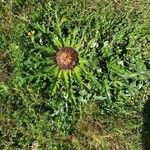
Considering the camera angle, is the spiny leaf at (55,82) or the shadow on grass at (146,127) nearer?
the spiny leaf at (55,82)

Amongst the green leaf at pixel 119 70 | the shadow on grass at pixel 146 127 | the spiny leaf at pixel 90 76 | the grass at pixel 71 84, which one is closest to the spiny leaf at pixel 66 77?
the grass at pixel 71 84

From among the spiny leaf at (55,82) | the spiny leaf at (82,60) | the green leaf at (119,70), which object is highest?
the spiny leaf at (82,60)

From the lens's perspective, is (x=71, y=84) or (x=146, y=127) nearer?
(x=71, y=84)

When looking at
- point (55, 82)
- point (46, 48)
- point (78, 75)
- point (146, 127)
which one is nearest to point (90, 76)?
point (78, 75)

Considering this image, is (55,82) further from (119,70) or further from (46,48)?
(119,70)

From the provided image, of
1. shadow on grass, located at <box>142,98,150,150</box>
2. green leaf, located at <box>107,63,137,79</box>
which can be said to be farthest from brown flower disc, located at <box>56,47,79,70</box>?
shadow on grass, located at <box>142,98,150,150</box>

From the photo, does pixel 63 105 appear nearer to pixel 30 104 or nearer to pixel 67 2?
pixel 30 104

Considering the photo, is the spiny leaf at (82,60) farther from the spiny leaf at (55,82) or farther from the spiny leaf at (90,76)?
the spiny leaf at (55,82)
